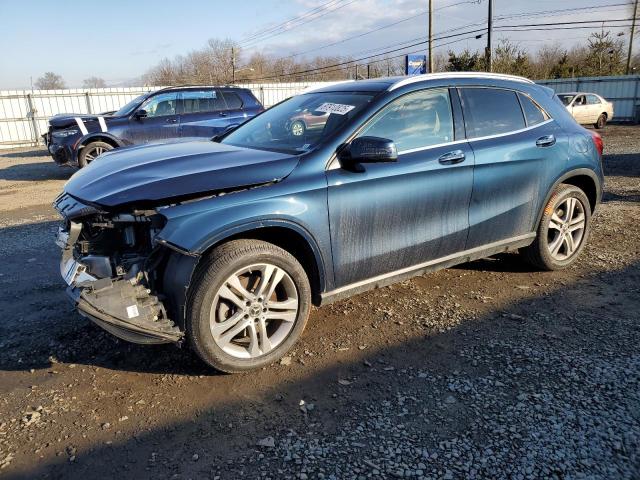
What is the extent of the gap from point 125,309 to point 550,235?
3911mm

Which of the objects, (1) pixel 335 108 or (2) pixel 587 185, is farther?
(2) pixel 587 185

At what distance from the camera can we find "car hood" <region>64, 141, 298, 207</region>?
296 cm

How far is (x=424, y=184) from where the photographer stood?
12.1 feet

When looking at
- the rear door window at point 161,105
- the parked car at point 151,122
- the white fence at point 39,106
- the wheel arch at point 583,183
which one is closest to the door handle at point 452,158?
the wheel arch at point 583,183

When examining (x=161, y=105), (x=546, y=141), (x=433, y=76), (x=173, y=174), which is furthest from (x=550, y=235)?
(x=161, y=105)

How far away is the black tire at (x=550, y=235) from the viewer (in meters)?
4.60

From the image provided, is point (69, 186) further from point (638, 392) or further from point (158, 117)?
point (158, 117)

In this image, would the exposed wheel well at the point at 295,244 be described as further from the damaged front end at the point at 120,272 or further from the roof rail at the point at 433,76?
the roof rail at the point at 433,76

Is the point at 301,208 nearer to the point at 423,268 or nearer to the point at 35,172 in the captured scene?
the point at 423,268

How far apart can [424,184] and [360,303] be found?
3.87 feet

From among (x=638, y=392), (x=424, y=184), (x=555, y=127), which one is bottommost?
(x=638, y=392)

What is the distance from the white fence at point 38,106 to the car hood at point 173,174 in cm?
1851

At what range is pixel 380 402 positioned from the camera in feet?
9.39

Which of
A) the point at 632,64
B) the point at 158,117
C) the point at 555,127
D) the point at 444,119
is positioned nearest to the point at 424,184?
the point at 444,119
